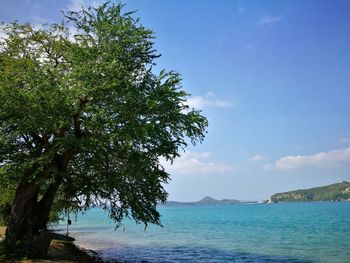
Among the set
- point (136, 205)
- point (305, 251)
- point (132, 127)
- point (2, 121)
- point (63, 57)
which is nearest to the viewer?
A: point (132, 127)

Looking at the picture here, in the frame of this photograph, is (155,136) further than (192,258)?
No

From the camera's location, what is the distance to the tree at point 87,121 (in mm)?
20641

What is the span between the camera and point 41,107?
20344mm

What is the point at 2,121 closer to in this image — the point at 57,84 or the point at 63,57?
the point at 57,84

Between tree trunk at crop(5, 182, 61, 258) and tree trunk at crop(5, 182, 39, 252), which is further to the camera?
tree trunk at crop(5, 182, 39, 252)

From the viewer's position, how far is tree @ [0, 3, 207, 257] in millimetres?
20641

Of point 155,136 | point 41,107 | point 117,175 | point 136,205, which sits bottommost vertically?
point 136,205

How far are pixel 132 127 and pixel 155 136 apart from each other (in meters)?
A: 1.77

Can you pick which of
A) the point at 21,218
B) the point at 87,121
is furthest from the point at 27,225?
the point at 87,121

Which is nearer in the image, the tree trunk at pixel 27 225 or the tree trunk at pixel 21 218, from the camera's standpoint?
the tree trunk at pixel 27 225

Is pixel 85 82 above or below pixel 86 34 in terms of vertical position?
below

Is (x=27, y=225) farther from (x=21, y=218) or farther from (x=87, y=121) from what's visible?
(x=87, y=121)

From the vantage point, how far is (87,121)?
68.1 feet

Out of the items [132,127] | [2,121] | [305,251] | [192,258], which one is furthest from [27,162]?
[305,251]
